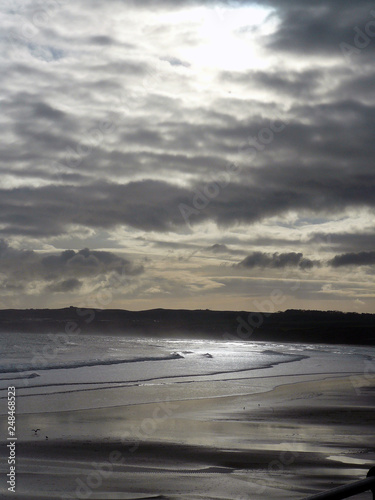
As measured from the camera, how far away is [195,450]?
11055 mm

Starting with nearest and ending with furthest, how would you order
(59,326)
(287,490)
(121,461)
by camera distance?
(287,490) < (121,461) < (59,326)

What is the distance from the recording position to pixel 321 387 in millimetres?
24203

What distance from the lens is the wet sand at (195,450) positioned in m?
8.45

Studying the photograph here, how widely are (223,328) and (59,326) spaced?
37405 millimetres

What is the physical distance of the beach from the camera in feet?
28.2

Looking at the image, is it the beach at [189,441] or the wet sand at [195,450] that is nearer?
the wet sand at [195,450]

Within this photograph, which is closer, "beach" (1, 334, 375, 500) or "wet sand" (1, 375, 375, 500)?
"wet sand" (1, 375, 375, 500)

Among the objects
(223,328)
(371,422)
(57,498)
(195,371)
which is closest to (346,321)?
(223,328)

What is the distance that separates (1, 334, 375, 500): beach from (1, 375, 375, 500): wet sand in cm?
2

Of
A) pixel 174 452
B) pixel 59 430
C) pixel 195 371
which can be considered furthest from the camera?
pixel 195 371

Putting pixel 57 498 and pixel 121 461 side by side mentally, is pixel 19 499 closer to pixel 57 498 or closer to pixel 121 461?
pixel 57 498

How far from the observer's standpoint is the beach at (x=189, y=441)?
28.2 feet

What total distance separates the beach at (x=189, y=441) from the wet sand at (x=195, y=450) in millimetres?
19

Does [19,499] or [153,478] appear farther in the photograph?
[153,478]
